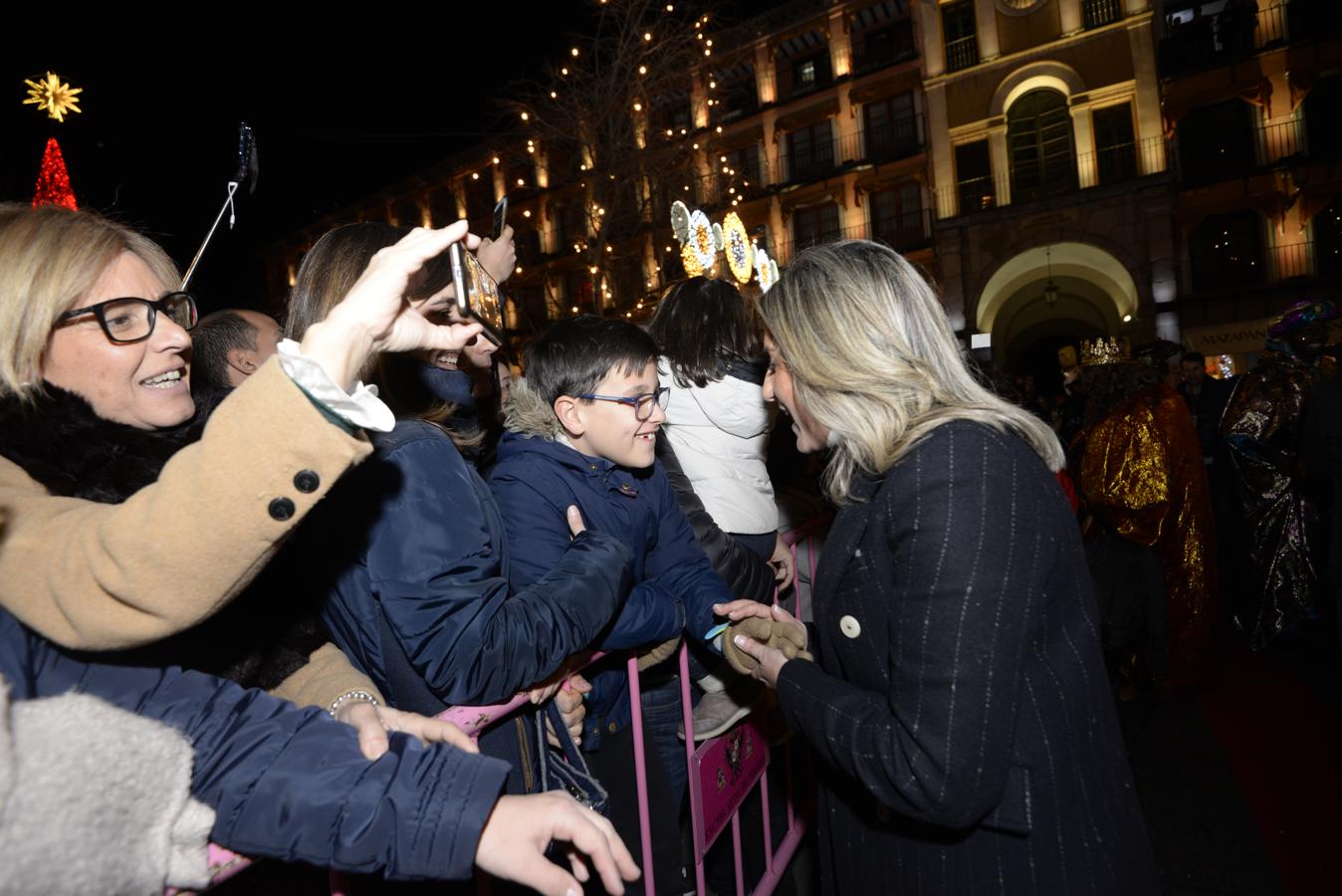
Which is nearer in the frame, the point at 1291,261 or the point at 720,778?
the point at 720,778

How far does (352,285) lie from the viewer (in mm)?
1741

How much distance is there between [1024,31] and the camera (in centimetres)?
2039

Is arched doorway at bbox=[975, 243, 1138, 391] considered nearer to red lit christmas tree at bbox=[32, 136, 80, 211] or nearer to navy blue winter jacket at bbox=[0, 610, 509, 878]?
red lit christmas tree at bbox=[32, 136, 80, 211]

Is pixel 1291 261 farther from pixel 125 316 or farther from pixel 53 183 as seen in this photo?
pixel 125 316

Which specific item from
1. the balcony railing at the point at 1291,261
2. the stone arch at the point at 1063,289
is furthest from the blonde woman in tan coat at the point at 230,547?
the balcony railing at the point at 1291,261

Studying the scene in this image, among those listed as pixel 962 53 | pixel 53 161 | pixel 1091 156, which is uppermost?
pixel 962 53

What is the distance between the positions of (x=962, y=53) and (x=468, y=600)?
25.0 meters

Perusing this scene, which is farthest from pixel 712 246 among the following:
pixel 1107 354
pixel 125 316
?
pixel 125 316

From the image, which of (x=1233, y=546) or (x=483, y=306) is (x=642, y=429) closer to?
(x=483, y=306)

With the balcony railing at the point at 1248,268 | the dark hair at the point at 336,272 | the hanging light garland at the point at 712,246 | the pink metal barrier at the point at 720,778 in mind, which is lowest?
the pink metal barrier at the point at 720,778

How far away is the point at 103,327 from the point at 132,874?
94 cm

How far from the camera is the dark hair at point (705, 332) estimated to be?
10.0 feet

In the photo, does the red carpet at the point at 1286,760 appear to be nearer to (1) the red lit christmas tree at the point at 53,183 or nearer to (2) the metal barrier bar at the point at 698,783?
(2) the metal barrier bar at the point at 698,783

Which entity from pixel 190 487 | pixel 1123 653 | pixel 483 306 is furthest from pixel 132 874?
pixel 1123 653
